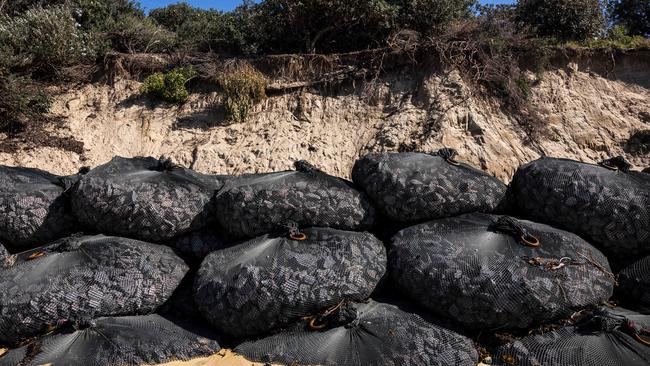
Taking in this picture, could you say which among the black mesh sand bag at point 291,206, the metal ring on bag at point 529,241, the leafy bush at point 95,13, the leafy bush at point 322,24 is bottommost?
the metal ring on bag at point 529,241

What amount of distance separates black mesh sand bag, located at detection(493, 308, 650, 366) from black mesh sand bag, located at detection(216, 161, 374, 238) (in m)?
1.44

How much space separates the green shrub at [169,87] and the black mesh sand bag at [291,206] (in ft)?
12.0

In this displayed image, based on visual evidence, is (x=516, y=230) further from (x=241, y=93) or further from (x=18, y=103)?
(x=18, y=103)

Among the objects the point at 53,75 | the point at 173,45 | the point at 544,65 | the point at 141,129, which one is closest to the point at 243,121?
the point at 141,129

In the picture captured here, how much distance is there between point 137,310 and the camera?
3500 mm

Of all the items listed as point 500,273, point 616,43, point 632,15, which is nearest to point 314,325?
point 500,273

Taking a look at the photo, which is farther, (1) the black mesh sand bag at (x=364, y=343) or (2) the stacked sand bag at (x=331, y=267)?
(2) the stacked sand bag at (x=331, y=267)

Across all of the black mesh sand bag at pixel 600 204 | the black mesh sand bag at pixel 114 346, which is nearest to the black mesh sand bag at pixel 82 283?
the black mesh sand bag at pixel 114 346

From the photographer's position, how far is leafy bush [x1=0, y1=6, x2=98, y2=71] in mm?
7107

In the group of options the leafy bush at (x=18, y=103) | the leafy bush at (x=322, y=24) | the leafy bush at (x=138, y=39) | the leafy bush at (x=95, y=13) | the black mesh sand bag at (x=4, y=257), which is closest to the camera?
the black mesh sand bag at (x=4, y=257)

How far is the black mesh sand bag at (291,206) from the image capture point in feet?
12.2

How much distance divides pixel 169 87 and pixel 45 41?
2.08m

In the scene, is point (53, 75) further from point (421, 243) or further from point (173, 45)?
point (421, 243)

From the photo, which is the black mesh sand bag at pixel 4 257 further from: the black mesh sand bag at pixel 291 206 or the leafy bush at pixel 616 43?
the leafy bush at pixel 616 43
